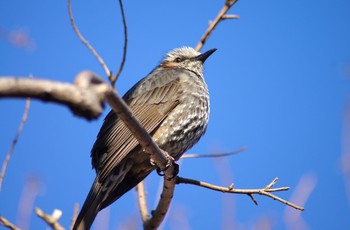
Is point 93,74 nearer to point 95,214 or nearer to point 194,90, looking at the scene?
point 95,214

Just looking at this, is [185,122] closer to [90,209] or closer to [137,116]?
[137,116]

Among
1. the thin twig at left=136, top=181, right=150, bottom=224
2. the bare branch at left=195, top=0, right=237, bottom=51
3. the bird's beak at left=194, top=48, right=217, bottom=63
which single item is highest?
the bird's beak at left=194, top=48, right=217, bottom=63

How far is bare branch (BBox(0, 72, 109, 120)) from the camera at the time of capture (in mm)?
1630

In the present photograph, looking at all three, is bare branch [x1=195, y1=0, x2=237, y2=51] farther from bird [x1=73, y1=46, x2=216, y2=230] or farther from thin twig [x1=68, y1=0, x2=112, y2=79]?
thin twig [x1=68, y1=0, x2=112, y2=79]

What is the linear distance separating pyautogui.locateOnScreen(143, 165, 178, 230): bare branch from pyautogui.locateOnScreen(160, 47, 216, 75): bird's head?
246 centimetres

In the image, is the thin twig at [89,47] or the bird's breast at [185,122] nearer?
the thin twig at [89,47]

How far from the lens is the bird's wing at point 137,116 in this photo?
5086 millimetres

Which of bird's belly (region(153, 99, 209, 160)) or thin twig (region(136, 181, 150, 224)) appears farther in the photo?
bird's belly (region(153, 99, 209, 160))

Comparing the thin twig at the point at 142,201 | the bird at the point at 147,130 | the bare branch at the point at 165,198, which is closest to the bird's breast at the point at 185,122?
the bird at the point at 147,130

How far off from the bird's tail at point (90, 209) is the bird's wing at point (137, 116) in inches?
5.5

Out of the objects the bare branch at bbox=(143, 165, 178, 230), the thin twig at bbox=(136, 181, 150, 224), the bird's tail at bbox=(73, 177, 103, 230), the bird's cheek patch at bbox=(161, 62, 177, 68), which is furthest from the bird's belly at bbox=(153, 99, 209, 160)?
the bird's cheek patch at bbox=(161, 62, 177, 68)

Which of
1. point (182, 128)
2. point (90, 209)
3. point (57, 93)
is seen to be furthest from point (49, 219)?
point (182, 128)

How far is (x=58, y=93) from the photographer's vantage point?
1720mm

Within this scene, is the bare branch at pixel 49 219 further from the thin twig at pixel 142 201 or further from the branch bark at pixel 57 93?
the branch bark at pixel 57 93
